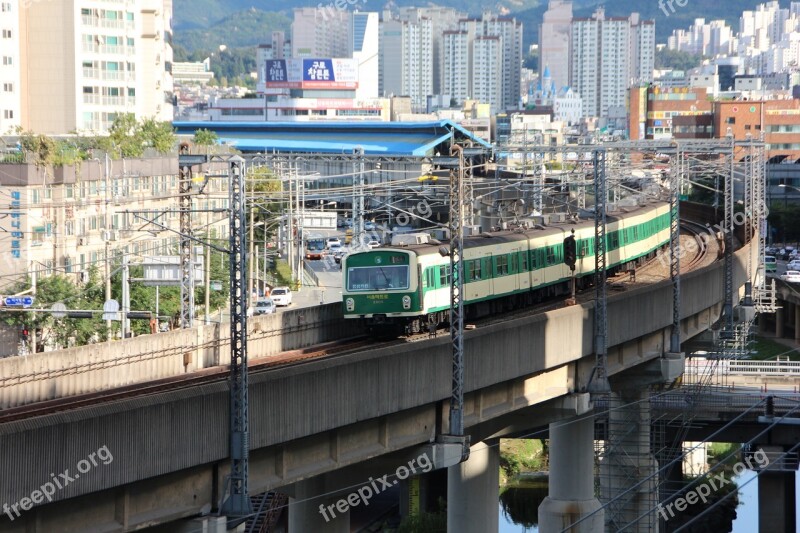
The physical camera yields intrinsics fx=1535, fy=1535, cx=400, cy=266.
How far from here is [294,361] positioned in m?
25.3

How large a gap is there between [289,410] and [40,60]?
69296 millimetres

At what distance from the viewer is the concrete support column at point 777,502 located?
4953 centimetres

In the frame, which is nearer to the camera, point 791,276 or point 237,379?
point 237,379

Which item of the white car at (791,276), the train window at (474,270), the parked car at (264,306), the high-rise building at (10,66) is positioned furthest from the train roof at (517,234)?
the high-rise building at (10,66)

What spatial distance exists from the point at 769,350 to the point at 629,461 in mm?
41101

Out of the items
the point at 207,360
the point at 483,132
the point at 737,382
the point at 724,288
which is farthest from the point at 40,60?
the point at 483,132

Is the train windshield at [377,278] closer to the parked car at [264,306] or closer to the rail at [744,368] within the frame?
the parked car at [264,306]

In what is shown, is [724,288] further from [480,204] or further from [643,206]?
[480,204]

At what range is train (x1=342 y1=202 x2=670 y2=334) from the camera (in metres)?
31.5

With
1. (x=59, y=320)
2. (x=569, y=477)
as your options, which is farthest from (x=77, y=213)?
(x=569, y=477)

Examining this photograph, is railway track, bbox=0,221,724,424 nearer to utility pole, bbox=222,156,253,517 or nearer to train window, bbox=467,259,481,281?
train window, bbox=467,259,481,281

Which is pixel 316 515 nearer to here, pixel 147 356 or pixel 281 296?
pixel 147 356

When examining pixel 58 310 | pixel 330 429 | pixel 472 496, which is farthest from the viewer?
pixel 58 310

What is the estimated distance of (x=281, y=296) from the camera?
190ft
